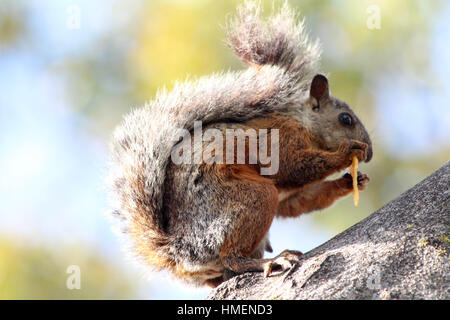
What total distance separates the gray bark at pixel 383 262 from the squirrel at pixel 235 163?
21 centimetres

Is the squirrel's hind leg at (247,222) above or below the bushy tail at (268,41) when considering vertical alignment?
below

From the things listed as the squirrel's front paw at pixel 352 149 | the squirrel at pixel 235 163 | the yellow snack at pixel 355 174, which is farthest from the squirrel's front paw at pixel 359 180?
the squirrel's front paw at pixel 352 149

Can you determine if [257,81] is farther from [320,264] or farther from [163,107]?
[320,264]

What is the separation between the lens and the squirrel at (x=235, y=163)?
327cm

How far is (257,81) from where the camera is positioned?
396 cm

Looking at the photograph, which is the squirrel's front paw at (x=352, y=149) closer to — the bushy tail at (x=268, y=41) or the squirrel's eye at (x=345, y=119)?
the squirrel's eye at (x=345, y=119)

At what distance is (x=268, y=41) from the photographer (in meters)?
4.28

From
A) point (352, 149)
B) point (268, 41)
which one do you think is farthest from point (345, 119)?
point (268, 41)

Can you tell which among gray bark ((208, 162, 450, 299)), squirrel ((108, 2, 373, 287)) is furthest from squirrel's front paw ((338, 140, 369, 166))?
gray bark ((208, 162, 450, 299))

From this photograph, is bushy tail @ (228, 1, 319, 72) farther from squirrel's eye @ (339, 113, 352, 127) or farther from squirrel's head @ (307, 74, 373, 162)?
squirrel's eye @ (339, 113, 352, 127)

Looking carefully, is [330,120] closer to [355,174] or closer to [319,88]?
[319,88]

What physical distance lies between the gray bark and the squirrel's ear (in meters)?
1.48

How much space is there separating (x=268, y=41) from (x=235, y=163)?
127 cm
